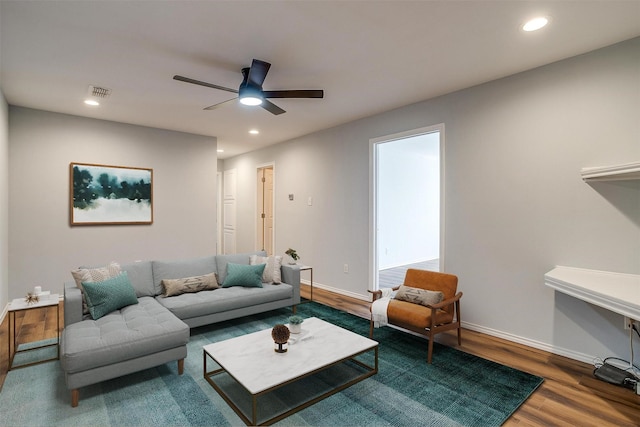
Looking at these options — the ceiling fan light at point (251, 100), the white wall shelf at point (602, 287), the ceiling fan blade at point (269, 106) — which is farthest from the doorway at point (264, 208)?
the white wall shelf at point (602, 287)

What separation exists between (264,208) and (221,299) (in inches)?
156

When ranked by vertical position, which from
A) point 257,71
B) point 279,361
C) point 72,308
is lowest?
point 279,361

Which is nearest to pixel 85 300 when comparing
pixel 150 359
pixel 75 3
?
pixel 150 359

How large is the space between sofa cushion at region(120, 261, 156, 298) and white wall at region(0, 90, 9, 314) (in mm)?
1747

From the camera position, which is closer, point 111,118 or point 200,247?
point 111,118

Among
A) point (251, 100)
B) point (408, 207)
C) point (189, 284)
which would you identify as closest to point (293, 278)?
point (189, 284)

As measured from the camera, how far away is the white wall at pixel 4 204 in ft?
12.5

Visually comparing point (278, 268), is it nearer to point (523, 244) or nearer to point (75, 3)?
point (523, 244)

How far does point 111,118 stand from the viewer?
490 centimetres

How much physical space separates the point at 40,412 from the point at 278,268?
2536 mm

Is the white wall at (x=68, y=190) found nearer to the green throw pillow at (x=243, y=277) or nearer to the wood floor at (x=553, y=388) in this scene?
the wood floor at (x=553, y=388)

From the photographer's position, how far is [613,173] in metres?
2.45

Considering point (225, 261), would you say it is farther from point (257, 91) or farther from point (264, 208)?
point (264, 208)

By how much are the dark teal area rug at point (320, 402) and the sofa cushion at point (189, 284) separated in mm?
822
